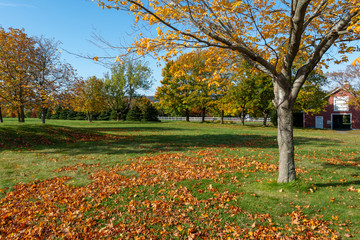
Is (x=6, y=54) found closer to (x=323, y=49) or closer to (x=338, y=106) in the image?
Result: (x=323, y=49)

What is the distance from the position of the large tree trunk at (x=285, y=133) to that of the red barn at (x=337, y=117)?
3400 centimetres

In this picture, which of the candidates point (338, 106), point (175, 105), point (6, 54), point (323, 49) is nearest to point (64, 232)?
point (323, 49)

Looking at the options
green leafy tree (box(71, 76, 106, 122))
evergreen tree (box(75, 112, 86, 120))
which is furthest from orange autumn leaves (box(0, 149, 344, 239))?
evergreen tree (box(75, 112, 86, 120))

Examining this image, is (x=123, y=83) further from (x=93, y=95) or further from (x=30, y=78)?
(x=30, y=78)

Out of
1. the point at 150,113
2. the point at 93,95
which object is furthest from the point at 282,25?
the point at 150,113

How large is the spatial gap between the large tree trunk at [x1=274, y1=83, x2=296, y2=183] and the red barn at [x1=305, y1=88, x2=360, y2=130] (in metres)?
34.0

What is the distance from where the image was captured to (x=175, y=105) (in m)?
37.3

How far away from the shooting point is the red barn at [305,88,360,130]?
104 ft

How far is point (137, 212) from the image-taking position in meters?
4.30

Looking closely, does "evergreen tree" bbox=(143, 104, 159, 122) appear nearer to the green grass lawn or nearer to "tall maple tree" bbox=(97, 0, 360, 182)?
the green grass lawn

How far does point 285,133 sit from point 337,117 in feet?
121

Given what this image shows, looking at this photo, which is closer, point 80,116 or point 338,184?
point 338,184

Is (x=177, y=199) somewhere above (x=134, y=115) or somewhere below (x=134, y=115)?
below

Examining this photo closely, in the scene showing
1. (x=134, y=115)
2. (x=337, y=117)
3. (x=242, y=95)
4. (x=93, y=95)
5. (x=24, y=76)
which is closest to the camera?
(x=24, y=76)
